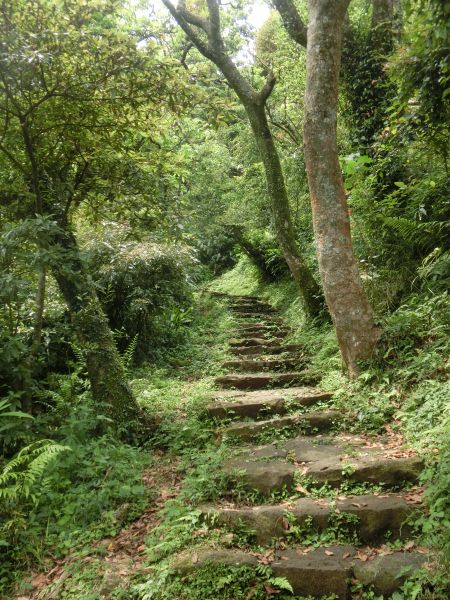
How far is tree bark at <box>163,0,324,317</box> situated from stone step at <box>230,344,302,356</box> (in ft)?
2.45

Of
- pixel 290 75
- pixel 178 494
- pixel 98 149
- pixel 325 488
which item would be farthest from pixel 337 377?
pixel 290 75

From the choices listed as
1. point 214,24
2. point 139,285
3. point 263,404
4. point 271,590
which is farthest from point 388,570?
point 214,24

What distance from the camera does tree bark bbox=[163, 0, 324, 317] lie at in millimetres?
8055

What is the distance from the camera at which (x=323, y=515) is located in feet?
11.1

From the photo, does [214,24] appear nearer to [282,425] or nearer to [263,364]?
[263,364]

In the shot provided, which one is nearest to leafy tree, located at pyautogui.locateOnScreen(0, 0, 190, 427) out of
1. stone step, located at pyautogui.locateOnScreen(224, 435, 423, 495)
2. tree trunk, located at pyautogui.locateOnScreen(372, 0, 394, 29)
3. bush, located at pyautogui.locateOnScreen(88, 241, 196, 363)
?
stone step, located at pyautogui.locateOnScreen(224, 435, 423, 495)

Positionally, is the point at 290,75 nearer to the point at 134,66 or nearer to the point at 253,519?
the point at 134,66

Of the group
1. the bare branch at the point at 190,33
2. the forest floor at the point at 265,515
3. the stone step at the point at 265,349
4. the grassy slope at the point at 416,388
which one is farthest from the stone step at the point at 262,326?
the bare branch at the point at 190,33

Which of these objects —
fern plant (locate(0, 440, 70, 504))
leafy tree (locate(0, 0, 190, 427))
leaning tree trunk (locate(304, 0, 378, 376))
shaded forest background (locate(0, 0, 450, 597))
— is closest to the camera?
fern plant (locate(0, 440, 70, 504))

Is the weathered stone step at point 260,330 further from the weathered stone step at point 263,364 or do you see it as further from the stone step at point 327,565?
the stone step at point 327,565

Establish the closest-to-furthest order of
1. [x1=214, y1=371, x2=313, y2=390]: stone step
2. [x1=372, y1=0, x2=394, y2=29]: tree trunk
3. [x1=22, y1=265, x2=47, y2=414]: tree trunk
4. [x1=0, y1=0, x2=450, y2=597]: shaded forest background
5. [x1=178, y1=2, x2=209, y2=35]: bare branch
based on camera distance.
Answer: [x1=0, y1=0, x2=450, y2=597]: shaded forest background < [x1=22, y1=265, x2=47, y2=414]: tree trunk < [x1=214, y1=371, x2=313, y2=390]: stone step < [x1=372, y1=0, x2=394, y2=29]: tree trunk < [x1=178, y1=2, x2=209, y2=35]: bare branch

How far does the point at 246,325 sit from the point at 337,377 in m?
4.26

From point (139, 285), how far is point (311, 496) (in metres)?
5.42

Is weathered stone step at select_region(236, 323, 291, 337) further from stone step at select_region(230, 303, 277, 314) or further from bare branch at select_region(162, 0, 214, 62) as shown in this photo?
bare branch at select_region(162, 0, 214, 62)
